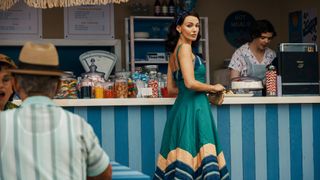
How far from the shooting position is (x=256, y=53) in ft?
19.4

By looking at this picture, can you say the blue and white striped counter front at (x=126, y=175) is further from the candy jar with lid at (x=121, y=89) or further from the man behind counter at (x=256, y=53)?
the man behind counter at (x=256, y=53)

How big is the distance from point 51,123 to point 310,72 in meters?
3.56

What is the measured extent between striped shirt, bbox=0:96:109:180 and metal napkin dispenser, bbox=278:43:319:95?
3.30 metres

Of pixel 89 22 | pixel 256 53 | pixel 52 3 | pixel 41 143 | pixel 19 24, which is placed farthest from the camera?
pixel 89 22

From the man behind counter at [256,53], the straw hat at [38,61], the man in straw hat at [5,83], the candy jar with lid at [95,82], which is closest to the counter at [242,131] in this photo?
the candy jar with lid at [95,82]

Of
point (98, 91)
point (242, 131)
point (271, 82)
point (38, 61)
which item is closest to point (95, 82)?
point (98, 91)

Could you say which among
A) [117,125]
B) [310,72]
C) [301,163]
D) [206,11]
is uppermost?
[206,11]

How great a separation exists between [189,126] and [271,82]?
1048 mm

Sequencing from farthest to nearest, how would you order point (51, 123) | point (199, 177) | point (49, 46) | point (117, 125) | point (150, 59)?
point (150, 59), point (117, 125), point (199, 177), point (49, 46), point (51, 123)

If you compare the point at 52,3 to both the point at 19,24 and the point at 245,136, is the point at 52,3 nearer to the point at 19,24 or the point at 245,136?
the point at 245,136

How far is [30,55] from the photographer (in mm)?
2463

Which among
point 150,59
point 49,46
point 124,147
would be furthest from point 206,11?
point 49,46

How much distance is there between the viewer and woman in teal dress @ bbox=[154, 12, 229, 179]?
4602 mm

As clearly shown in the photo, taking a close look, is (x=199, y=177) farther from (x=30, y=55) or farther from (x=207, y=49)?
(x=207, y=49)
